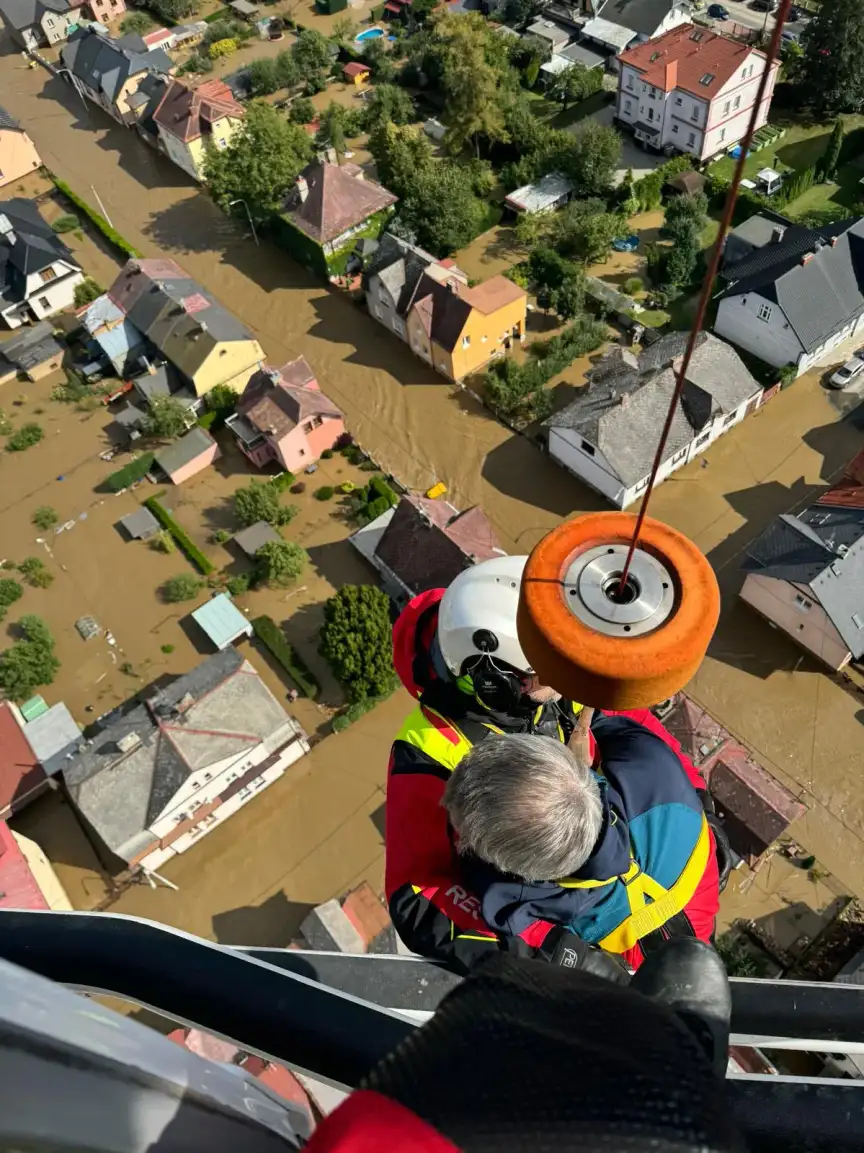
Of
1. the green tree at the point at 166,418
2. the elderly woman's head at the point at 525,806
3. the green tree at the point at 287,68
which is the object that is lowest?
the green tree at the point at 166,418

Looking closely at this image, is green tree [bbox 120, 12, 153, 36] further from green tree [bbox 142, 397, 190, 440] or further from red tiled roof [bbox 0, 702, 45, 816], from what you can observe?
red tiled roof [bbox 0, 702, 45, 816]

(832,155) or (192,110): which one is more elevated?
(832,155)

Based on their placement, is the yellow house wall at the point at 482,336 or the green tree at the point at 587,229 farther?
the green tree at the point at 587,229

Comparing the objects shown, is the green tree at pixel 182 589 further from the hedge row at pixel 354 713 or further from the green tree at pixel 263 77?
the green tree at pixel 263 77

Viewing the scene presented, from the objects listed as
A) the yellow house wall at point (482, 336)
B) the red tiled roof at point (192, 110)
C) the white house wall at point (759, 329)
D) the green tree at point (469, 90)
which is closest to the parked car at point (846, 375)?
the white house wall at point (759, 329)

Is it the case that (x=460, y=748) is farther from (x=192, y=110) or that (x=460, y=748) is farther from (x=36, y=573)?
(x=192, y=110)

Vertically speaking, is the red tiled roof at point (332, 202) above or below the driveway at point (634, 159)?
below

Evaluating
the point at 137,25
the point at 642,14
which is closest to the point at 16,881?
the point at 642,14

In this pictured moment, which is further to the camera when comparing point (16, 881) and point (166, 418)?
point (166, 418)
